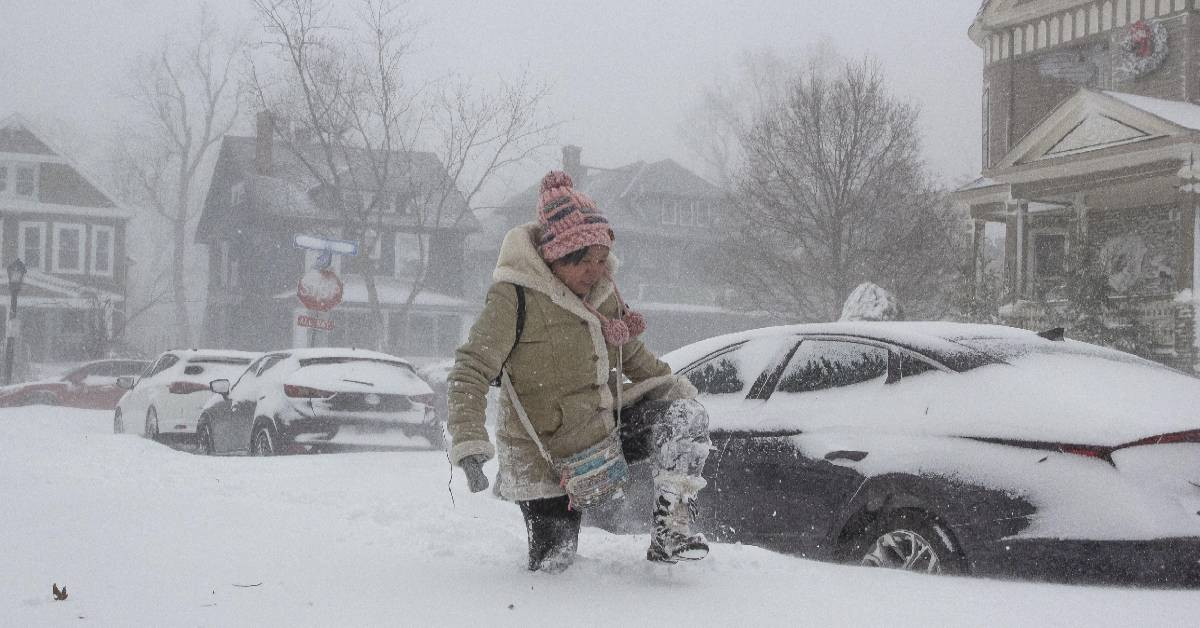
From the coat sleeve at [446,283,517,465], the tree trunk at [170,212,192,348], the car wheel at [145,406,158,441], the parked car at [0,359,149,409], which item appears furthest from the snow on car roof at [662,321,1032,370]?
the tree trunk at [170,212,192,348]

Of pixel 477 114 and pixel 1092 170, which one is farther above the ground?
pixel 477 114

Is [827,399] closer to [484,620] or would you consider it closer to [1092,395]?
[1092,395]

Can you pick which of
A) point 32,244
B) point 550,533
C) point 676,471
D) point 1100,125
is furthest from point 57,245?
point 676,471

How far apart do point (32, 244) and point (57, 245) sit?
0.91 meters

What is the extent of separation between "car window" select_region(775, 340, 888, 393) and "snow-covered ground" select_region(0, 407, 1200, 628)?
3.47 feet

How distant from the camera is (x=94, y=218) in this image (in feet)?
146

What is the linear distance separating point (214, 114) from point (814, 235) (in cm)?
4144

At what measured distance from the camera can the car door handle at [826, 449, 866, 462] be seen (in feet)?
15.6

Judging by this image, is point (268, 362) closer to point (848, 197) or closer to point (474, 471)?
point (474, 471)

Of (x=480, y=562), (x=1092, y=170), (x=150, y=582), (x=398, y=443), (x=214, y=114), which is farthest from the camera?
(x=214, y=114)

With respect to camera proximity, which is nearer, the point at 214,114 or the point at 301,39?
the point at 301,39

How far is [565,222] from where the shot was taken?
3869 millimetres

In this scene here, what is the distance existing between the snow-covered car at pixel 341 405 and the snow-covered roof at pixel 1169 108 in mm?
12052

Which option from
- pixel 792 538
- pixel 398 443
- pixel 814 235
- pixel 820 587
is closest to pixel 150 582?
pixel 820 587
